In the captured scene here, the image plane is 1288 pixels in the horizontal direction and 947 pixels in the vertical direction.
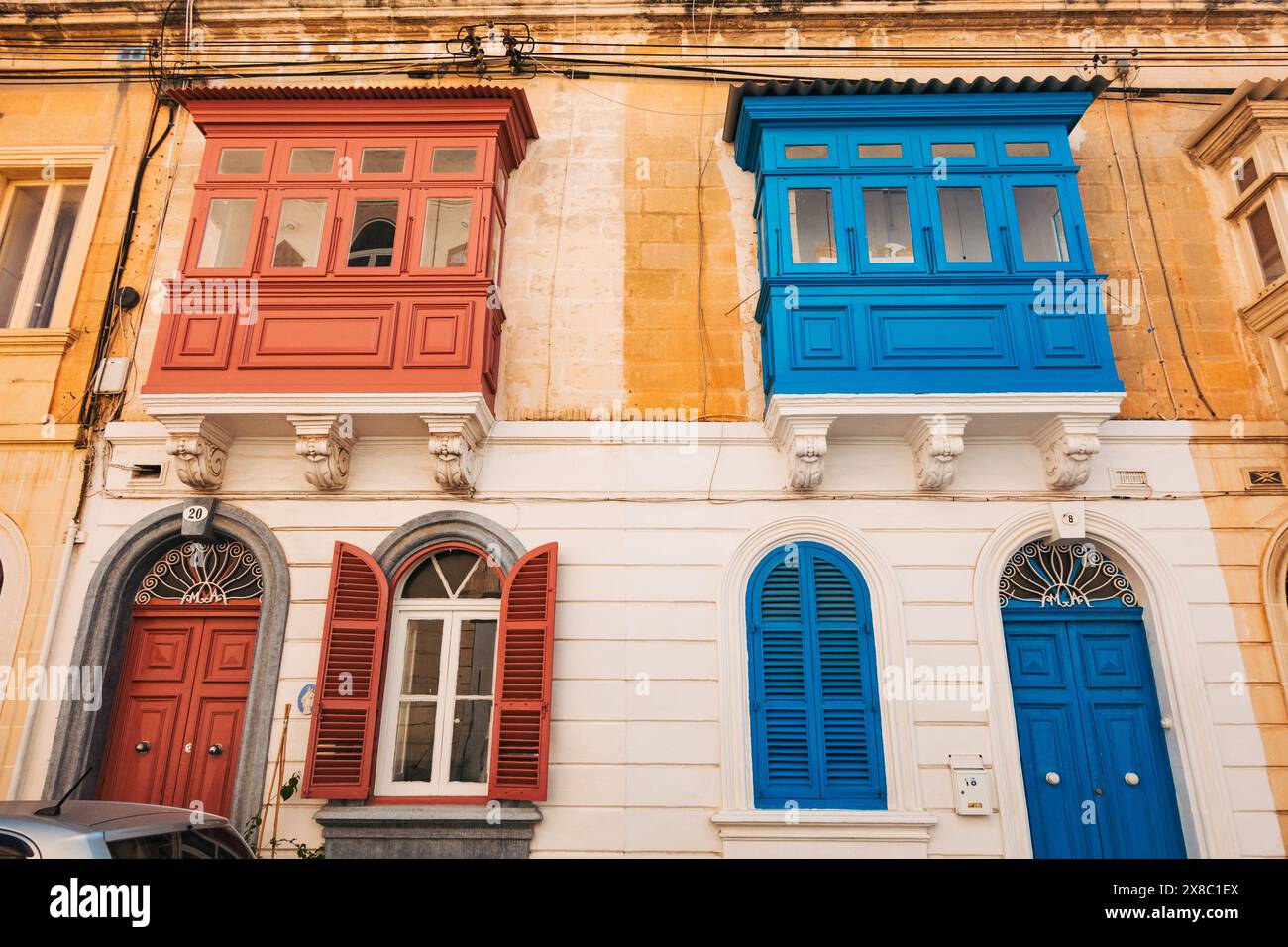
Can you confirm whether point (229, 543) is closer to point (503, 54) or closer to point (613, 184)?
point (613, 184)

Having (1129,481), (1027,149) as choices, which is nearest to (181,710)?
(1129,481)

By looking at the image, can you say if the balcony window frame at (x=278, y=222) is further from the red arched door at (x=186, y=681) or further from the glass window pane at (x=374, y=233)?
the red arched door at (x=186, y=681)

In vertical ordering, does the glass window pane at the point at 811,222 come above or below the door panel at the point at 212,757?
above

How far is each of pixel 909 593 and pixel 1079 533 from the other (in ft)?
5.48

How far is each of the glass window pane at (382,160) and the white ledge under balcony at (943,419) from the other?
446 centimetres

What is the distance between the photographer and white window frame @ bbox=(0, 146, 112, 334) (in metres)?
7.99

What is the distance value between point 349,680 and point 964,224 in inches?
282

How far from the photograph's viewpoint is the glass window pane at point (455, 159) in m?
7.74

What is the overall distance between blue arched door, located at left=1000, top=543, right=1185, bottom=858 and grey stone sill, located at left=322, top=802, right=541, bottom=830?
4.32 m

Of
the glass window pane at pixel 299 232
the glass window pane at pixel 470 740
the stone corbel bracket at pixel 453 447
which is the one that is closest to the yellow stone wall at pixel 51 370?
the glass window pane at pixel 299 232

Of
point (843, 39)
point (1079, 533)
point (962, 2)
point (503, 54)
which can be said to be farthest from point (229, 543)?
point (962, 2)

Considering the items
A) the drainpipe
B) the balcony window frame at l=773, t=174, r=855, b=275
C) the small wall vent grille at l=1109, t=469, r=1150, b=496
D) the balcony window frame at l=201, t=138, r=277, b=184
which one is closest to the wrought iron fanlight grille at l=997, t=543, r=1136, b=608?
the small wall vent grille at l=1109, t=469, r=1150, b=496

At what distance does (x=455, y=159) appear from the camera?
780cm
